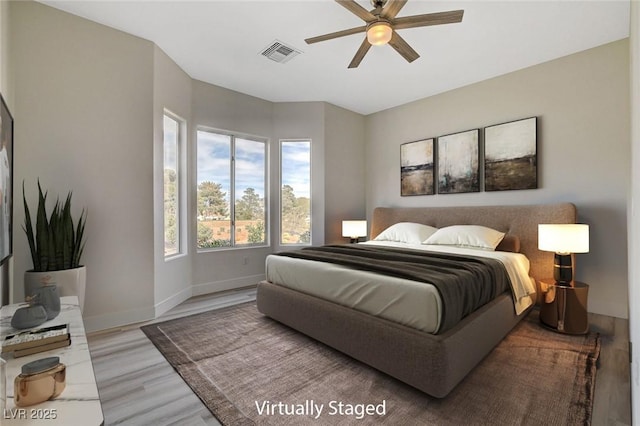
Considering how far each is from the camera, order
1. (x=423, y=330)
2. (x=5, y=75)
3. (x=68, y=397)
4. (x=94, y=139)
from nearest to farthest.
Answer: (x=68, y=397)
(x=423, y=330)
(x=5, y=75)
(x=94, y=139)

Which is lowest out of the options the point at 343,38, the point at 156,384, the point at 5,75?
the point at 156,384

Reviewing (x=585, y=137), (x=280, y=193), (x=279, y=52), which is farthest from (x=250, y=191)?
(x=585, y=137)

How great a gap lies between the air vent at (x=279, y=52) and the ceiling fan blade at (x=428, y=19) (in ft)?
4.19

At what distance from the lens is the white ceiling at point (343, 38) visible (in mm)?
2350

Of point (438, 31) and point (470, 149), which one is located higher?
point (438, 31)

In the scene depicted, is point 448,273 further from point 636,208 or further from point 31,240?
point 31,240

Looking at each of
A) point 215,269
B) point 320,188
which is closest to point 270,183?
point 320,188

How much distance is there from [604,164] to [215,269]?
475 cm

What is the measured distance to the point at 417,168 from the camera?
4.29 meters

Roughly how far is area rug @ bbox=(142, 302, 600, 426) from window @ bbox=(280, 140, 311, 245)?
2.15 meters

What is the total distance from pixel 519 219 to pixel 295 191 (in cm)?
311

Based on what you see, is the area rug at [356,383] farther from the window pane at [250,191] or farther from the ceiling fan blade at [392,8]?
the ceiling fan blade at [392,8]

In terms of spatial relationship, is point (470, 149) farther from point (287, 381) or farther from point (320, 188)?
point (287, 381)

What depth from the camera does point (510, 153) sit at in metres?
3.40
